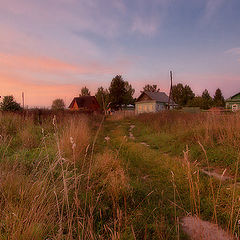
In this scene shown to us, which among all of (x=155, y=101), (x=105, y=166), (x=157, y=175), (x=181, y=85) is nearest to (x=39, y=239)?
(x=105, y=166)

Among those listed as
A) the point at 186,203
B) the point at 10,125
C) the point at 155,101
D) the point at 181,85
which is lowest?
the point at 186,203

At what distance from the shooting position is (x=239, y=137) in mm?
4555

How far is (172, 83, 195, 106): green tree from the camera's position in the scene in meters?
62.8

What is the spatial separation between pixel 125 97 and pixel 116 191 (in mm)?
35356

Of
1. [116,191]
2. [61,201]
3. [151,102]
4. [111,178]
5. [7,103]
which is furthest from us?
[151,102]

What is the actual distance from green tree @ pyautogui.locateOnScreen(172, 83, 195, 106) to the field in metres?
60.1

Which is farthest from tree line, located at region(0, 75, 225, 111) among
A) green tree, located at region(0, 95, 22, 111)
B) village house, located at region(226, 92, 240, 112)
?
village house, located at region(226, 92, 240, 112)

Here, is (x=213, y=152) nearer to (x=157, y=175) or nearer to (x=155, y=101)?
(x=157, y=175)

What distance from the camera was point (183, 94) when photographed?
208ft

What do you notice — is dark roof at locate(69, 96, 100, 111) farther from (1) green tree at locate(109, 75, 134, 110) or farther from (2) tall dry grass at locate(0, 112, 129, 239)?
(2) tall dry grass at locate(0, 112, 129, 239)

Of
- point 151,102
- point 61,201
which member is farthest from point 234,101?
point 61,201

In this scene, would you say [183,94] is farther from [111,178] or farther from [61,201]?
[61,201]

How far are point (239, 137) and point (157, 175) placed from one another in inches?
101

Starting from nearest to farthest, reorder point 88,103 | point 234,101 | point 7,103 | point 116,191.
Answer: point 116,191 < point 7,103 < point 234,101 < point 88,103
